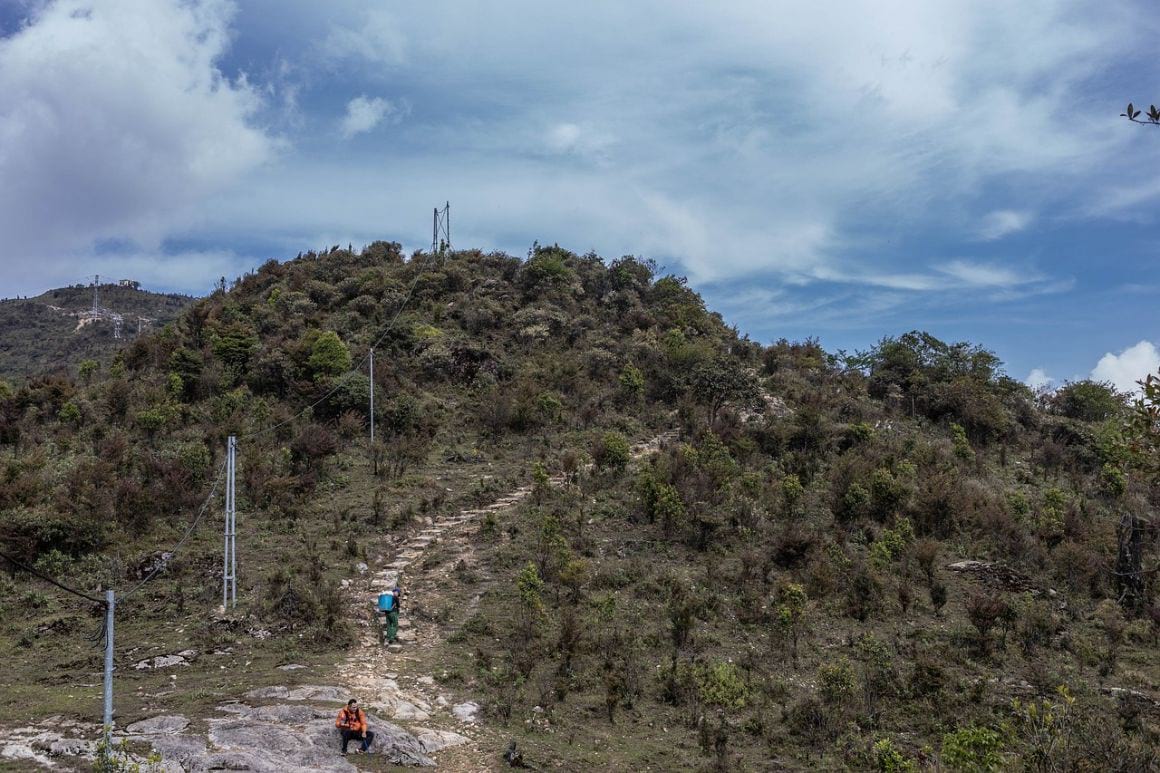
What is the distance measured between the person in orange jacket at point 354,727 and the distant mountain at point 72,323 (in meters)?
48.5

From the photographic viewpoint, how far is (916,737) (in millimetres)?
10508

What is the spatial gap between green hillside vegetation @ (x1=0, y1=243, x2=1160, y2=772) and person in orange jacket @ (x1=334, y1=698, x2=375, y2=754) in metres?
2.21

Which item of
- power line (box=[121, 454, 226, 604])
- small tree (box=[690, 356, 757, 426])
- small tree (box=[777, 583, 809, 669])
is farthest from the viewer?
small tree (box=[690, 356, 757, 426])

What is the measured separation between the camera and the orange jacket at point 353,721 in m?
9.11

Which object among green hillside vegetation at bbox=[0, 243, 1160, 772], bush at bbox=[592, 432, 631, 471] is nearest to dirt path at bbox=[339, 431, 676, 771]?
green hillside vegetation at bbox=[0, 243, 1160, 772]

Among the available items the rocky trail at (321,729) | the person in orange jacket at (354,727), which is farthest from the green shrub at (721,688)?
the person in orange jacket at (354,727)

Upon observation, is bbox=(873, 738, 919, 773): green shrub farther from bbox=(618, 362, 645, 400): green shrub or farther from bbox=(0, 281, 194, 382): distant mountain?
bbox=(0, 281, 194, 382): distant mountain

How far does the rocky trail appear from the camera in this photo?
334 inches

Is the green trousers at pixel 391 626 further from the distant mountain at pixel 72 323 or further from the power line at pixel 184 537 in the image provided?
the distant mountain at pixel 72 323

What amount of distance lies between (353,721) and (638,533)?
1006cm

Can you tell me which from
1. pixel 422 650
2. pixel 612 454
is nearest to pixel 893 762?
pixel 422 650

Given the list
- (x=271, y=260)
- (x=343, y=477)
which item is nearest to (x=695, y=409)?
(x=343, y=477)

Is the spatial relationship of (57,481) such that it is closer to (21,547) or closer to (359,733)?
(21,547)

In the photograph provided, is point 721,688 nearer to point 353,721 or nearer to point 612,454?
point 353,721
